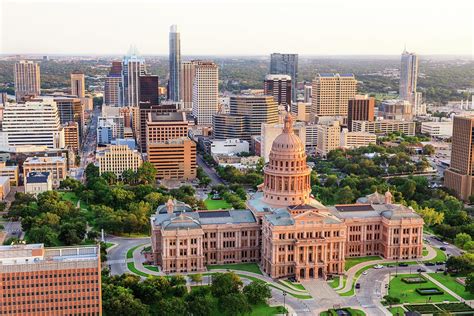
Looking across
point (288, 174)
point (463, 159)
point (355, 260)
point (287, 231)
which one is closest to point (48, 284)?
point (287, 231)

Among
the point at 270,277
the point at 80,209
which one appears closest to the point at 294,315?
the point at 270,277

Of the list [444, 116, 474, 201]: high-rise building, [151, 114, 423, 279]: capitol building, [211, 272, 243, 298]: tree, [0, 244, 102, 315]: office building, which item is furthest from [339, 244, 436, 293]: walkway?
[444, 116, 474, 201]: high-rise building

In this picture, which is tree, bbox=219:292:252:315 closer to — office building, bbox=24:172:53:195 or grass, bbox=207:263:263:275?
grass, bbox=207:263:263:275

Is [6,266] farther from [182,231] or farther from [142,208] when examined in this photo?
[142,208]

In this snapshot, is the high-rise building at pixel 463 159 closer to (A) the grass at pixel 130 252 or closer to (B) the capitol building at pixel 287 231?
(B) the capitol building at pixel 287 231

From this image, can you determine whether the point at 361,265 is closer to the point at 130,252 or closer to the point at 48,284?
the point at 130,252

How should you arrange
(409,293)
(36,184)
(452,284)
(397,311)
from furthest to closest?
(36,184) < (452,284) < (409,293) < (397,311)

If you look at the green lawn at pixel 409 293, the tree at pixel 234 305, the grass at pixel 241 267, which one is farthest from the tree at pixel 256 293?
the green lawn at pixel 409 293
